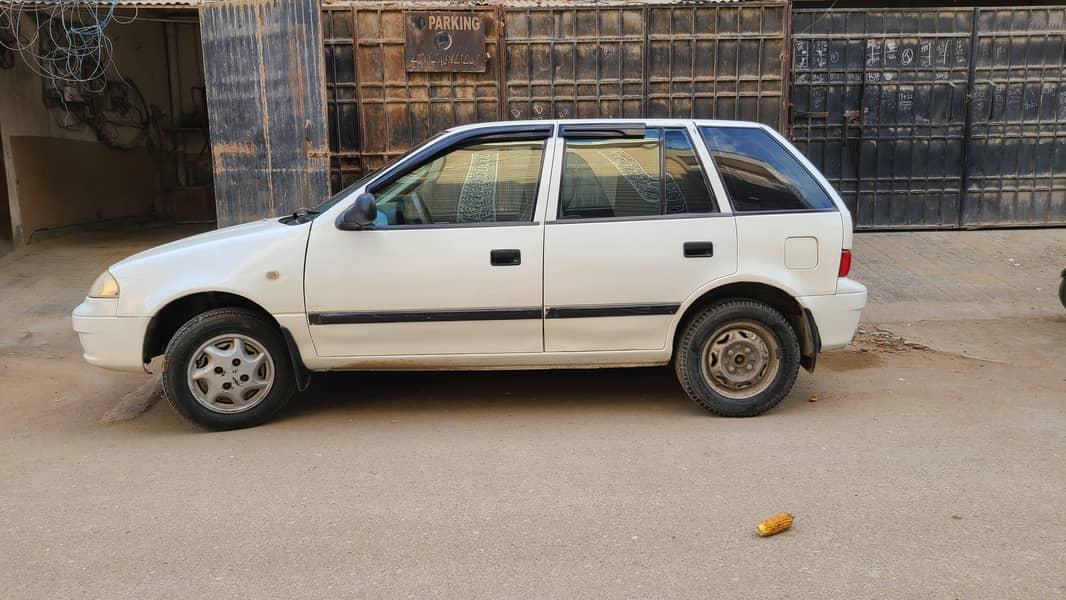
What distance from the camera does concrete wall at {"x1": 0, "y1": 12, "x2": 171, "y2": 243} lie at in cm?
991

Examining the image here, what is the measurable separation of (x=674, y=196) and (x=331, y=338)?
2223 millimetres

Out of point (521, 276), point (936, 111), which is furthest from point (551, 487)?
point (936, 111)

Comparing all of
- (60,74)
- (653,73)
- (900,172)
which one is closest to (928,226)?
(900,172)

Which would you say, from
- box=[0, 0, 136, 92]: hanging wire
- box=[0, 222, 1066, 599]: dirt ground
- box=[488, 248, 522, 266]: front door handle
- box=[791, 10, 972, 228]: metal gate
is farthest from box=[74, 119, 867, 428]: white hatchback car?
box=[791, 10, 972, 228]: metal gate

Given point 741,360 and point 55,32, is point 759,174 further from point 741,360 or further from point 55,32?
point 55,32

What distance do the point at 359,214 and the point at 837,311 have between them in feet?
9.52

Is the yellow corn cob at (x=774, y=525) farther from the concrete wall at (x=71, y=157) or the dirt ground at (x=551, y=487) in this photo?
the concrete wall at (x=71, y=157)

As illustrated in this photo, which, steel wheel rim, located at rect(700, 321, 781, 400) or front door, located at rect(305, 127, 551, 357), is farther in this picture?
steel wheel rim, located at rect(700, 321, 781, 400)

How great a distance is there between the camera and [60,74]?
10695 millimetres

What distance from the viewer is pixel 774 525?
342 centimetres

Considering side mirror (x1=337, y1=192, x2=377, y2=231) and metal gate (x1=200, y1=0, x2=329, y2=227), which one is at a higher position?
metal gate (x1=200, y1=0, x2=329, y2=227)

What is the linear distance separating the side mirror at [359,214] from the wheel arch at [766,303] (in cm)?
191

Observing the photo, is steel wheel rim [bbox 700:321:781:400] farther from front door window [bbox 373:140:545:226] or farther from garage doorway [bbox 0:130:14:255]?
garage doorway [bbox 0:130:14:255]

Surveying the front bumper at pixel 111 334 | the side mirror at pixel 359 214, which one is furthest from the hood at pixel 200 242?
the side mirror at pixel 359 214
